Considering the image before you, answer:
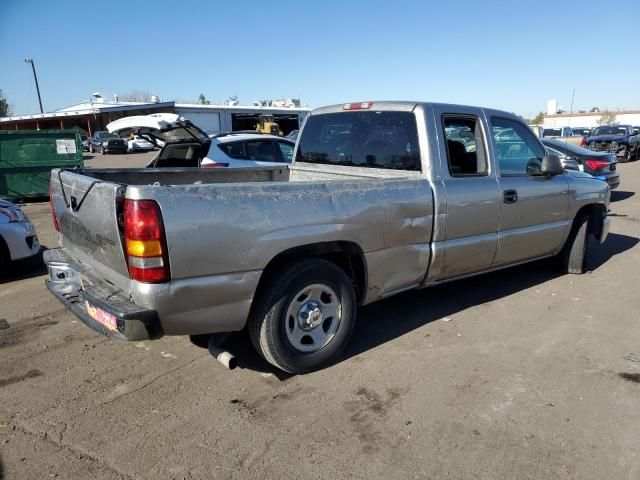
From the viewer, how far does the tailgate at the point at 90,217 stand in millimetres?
2867

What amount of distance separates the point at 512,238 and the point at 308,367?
2413mm

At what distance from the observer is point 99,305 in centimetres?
Result: 292

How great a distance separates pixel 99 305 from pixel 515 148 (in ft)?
13.2

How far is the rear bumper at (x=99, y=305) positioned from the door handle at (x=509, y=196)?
126 inches

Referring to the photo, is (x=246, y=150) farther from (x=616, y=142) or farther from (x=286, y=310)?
(x=616, y=142)

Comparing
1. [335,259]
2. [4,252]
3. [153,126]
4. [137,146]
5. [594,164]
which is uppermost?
[153,126]

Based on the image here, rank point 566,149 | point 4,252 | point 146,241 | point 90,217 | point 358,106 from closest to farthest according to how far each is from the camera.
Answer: point 146,241 → point 90,217 → point 358,106 → point 4,252 → point 566,149

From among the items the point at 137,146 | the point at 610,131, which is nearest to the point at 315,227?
the point at 610,131

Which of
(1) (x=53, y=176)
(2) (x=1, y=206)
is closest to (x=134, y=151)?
(2) (x=1, y=206)

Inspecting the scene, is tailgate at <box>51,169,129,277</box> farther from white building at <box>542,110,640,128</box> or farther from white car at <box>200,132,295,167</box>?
white building at <box>542,110,640,128</box>

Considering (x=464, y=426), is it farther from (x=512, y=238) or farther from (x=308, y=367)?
(x=512, y=238)

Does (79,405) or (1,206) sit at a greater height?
(1,206)

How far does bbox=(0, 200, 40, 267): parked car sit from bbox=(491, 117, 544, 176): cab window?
5292mm

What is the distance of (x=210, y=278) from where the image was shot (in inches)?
114
